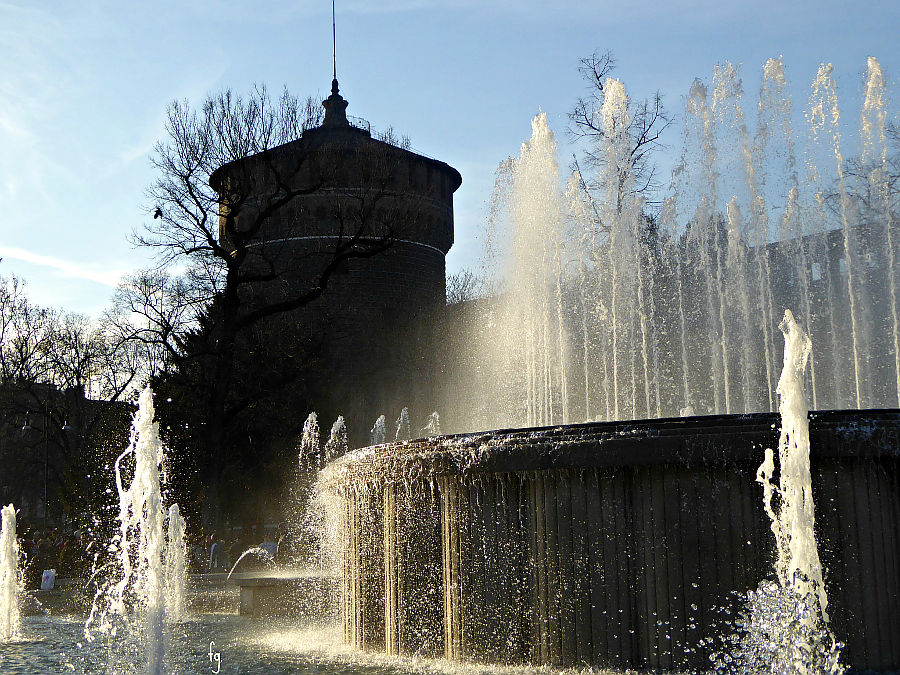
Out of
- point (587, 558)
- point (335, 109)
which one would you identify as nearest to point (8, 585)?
point (587, 558)

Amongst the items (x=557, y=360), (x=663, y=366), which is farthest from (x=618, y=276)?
(x=663, y=366)

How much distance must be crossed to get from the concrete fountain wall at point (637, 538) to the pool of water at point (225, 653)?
0.35 m

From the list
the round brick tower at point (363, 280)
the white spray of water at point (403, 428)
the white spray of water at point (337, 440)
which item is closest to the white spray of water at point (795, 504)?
the white spray of water at point (337, 440)

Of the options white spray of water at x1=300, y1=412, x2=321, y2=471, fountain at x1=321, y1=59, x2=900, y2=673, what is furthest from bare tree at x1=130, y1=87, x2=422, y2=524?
fountain at x1=321, y1=59, x2=900, y2=673

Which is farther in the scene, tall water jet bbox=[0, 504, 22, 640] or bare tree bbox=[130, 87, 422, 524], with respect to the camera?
bare tree bbox=[130, 87, 422, 524]

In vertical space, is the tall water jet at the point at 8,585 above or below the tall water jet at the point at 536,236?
below

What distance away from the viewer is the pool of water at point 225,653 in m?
6.00

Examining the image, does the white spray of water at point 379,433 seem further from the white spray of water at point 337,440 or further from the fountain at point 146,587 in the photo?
the fountain at point 146,587

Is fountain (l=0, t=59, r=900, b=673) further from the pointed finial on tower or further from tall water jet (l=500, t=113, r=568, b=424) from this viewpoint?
the pointed finial on tower

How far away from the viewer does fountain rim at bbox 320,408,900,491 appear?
4816mm

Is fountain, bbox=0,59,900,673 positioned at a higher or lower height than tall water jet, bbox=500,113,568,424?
lower

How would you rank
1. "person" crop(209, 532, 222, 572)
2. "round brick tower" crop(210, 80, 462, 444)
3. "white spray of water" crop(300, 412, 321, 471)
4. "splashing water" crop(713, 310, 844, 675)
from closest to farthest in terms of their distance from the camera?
"splashing water" crop(713, 310, 844, 675) < "person" crop(209, 532, 222, 572) < "white spray of water" crop(300, 412, 321, 471) < "round brick tower" crop(210, 80, 462, 444)

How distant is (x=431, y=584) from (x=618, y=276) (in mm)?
12644

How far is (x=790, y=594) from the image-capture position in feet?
15.4
